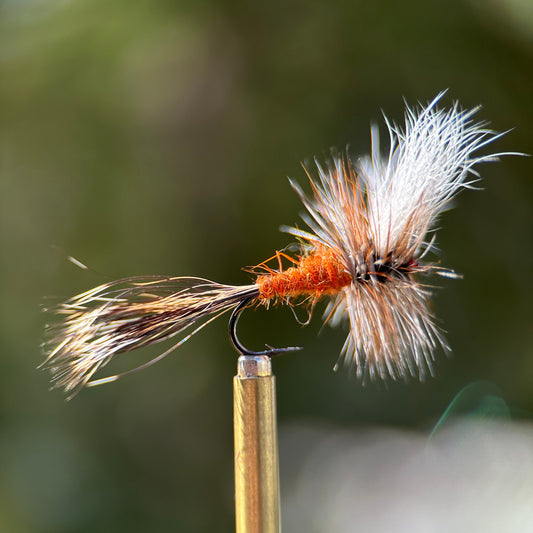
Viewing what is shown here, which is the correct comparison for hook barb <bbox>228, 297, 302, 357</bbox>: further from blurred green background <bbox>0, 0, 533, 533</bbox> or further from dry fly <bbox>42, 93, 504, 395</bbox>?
blurred green background <bbox>0, 0, 533, 533</bbox>

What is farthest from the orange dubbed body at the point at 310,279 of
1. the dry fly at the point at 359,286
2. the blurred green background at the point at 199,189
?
the blurred green background at the point at 199,189

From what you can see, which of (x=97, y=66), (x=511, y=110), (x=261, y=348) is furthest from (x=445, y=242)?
(x=97, y=66)

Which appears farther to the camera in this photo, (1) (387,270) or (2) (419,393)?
(2) (419,393)

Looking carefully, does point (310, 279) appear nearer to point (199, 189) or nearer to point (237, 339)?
point (237, 339)

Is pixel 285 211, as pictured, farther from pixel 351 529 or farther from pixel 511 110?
pixel 351 529

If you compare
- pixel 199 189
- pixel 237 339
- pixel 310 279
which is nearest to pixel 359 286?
pixel 310 279

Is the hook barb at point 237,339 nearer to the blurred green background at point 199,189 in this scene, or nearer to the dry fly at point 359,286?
the dry fly at point 359,286
